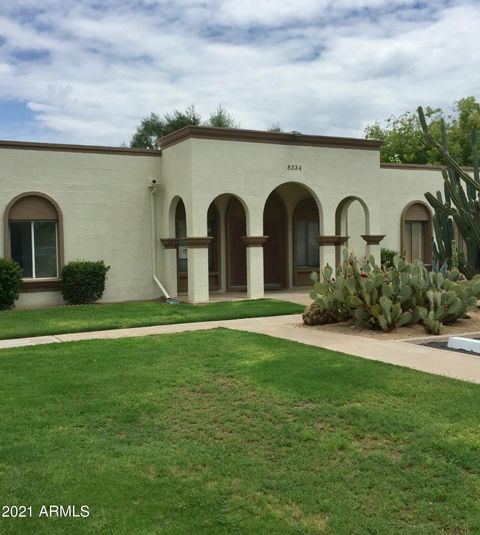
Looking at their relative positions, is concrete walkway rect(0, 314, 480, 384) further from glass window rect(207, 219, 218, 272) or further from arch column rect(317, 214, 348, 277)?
glass window rect(207, 219, 218, 272)

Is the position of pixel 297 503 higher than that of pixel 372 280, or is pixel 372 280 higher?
pixel 372 280

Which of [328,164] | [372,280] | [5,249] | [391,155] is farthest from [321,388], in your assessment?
[391,155]

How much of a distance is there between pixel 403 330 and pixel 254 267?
747 centimetres

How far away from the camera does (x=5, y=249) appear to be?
55.9 feet

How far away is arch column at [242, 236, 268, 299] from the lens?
1861 cm

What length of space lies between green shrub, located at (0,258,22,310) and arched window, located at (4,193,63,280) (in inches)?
28.8

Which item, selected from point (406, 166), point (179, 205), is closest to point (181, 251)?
point (179, 205)

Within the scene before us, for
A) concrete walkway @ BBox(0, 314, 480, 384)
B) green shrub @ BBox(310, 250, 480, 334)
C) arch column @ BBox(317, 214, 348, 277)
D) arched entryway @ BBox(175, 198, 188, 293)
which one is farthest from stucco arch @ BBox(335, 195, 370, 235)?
green shrub @ BBox(310, 250, 480, 334)

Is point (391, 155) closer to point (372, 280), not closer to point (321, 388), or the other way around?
point (372, 280)

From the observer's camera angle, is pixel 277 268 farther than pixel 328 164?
Yes

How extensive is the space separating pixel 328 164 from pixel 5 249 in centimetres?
955

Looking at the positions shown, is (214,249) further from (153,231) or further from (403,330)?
(403,330)

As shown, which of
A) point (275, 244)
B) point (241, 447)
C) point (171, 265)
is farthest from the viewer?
point (275, 244)

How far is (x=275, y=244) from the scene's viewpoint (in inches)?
882
